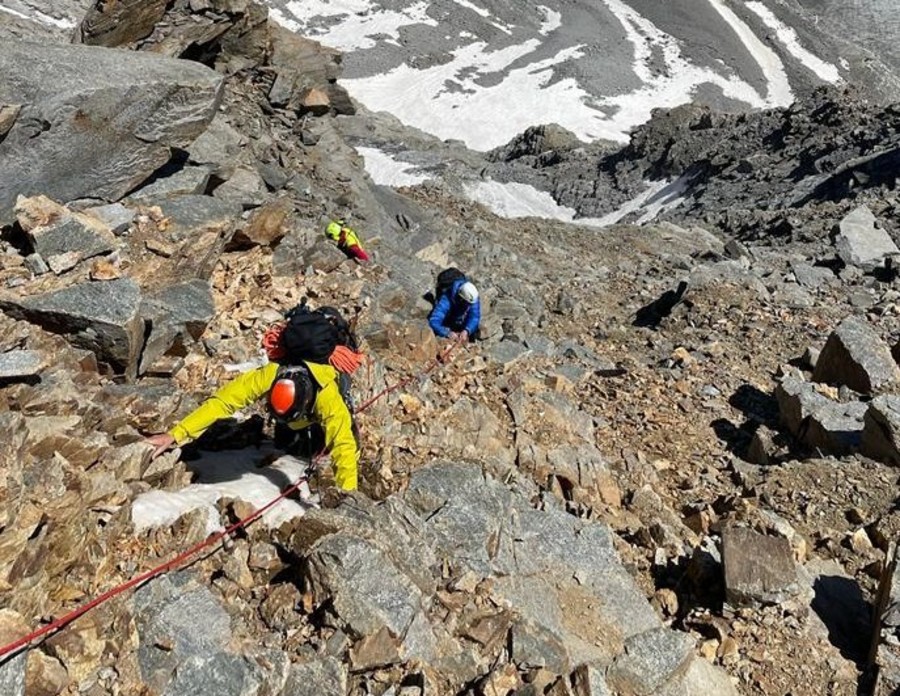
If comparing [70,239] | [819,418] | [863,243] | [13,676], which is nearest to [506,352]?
[819,418]

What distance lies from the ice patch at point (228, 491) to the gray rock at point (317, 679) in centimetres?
129

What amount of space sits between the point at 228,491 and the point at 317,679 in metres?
1.95

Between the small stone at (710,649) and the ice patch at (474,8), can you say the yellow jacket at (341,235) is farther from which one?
the ice patch at (474,8)

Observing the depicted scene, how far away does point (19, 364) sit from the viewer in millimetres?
5250

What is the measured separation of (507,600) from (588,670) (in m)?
0.94

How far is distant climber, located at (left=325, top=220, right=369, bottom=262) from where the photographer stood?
12.6 meters

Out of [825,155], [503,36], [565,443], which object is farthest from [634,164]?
[503,36]

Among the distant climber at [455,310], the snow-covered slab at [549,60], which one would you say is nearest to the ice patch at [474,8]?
the snow-covered slab at [549,60]

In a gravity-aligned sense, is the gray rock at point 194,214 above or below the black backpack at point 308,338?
below

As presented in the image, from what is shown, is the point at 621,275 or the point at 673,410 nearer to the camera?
the point at 673,410

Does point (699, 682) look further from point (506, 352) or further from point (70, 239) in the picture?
point (70, 239)

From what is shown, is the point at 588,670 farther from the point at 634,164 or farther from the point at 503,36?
the point at 503,36

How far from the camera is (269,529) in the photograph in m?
5.37

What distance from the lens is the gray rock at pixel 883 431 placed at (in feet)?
28.3
